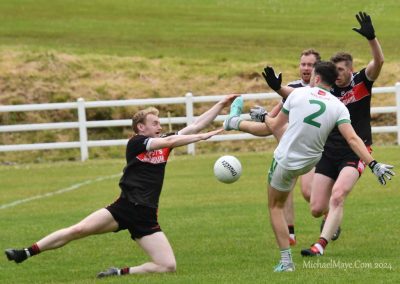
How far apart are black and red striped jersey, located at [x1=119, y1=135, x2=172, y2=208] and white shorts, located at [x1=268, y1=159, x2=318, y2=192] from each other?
1.17 m

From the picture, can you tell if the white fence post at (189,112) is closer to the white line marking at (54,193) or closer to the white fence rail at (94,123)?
the white fence rail at (94,123)

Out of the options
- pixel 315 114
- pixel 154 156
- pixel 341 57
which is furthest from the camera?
pixel 341 57

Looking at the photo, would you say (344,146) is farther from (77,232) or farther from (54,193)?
(54,193)

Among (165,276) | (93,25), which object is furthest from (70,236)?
(93,25)

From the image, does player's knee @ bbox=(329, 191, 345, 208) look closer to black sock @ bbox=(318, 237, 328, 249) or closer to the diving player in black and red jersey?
black sock @ bbox=(318, 237, 328, 249)

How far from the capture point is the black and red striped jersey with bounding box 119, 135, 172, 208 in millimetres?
10610

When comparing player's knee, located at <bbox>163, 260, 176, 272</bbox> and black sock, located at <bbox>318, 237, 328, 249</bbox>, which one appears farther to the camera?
black sock, located at <bbox>318, 237, 328, 249</bbox>

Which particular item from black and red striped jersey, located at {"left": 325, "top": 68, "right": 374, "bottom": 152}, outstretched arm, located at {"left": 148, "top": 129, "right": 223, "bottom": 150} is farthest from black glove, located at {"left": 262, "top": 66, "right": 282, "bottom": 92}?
black and red striped jersey, located at {"left": 325, "top": 68, "right": 374, "bottom": 152}

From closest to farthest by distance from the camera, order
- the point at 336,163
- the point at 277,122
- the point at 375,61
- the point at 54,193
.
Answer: the point at 277,122 < the point at 375,61 < the point at 336,163 < the point at 54,193

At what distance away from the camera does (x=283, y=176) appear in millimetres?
10047

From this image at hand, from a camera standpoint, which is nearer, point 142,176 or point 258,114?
point 258,114

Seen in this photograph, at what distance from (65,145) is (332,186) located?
13.8m

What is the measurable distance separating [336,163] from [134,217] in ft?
9.06

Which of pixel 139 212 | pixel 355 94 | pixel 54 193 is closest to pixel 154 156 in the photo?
pixel 139 212
